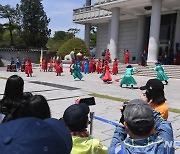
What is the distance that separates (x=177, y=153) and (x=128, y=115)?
267 cm

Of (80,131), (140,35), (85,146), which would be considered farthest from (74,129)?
(140,35)

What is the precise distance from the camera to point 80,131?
6.75ft

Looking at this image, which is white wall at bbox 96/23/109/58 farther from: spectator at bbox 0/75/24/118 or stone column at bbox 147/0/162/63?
spectator at bbox 0/75/24/118

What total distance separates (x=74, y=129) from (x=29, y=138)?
3.94ft

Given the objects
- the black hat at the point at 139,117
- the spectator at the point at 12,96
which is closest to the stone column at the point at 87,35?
the spectator at the point at 12,96

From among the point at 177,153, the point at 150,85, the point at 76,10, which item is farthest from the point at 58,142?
the point at 76,10

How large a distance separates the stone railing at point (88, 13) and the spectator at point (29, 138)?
95.5ft

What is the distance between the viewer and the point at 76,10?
1337 inches

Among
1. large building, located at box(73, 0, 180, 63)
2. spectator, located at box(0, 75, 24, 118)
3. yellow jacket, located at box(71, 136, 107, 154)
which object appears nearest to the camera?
yellow jacket, located at box(71, 136, 107, 154)

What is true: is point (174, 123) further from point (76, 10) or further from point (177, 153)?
point (76, 10)

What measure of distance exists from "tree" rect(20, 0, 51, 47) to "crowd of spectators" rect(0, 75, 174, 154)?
39729 millimetres

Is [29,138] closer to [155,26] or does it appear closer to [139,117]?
[139,117]

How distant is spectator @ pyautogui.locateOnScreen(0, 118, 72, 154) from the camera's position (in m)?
0.86

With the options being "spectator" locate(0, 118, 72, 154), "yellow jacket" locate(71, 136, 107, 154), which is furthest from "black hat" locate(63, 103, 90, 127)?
"spectator" locate(0, 118, 72, 154)
